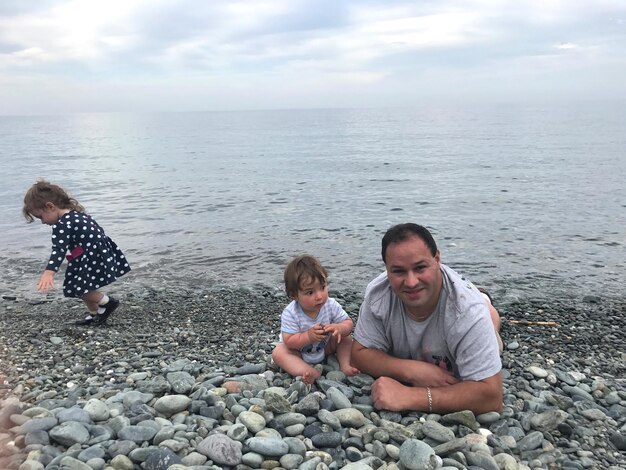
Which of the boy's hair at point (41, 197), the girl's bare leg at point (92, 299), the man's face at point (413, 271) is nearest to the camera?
the man's face at point (413, 271)

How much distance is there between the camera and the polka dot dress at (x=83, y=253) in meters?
7.30

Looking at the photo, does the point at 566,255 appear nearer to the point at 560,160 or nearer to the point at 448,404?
the point at 448,404

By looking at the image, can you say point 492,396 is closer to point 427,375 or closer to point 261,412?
point 427,375

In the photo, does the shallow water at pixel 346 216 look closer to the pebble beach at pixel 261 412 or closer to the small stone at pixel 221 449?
the pebble beach at pixel 261 412

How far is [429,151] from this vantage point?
4119 cm

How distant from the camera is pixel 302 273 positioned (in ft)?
16.3

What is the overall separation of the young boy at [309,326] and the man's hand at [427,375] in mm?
627

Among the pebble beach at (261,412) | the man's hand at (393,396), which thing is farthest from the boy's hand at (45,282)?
the man's hand at (393,396)

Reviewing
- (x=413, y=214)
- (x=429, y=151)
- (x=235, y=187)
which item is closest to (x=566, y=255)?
(x=413, y=214)

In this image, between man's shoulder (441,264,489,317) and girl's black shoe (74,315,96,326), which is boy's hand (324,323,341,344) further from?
girl's black shoe (74,315,96,326)

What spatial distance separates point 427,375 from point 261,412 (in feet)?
4.53

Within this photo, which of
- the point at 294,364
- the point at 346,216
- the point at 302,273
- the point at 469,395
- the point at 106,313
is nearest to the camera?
the point at 469,395

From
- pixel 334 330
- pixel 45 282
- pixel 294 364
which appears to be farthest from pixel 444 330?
pixel 45 282

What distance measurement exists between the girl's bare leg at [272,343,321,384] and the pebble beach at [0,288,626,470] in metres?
0.09
